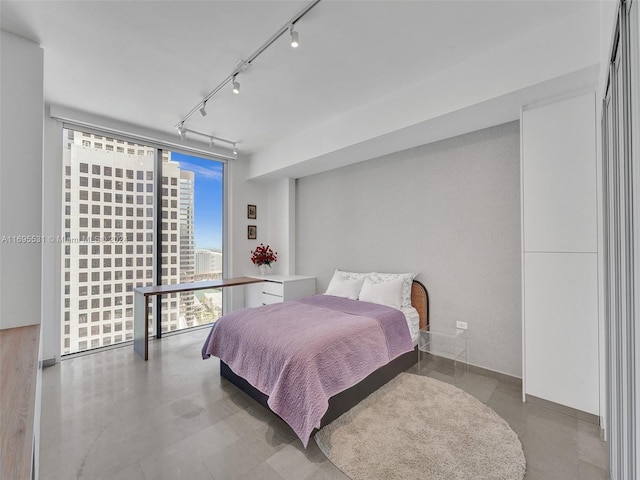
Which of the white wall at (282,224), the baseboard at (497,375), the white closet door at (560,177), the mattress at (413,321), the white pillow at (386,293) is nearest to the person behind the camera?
the white closet door at (560,177)

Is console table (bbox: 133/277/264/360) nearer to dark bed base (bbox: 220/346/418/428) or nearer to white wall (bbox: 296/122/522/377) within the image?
dark bed base (bbox: 220/346/418/428)

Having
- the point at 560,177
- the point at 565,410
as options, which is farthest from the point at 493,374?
the point at 560,177

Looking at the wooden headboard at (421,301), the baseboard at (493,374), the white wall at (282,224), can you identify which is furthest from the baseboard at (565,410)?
the white wall at (282,224)

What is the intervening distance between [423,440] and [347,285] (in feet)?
6.65

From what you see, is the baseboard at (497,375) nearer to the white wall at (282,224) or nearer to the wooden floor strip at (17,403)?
the white wall at (282,224)

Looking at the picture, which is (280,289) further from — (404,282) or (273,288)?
(404,282)

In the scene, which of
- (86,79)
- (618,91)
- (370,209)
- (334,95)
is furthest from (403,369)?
(86,79)

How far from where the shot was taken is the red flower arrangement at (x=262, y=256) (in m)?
4.92

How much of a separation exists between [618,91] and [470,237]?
194 centimetres

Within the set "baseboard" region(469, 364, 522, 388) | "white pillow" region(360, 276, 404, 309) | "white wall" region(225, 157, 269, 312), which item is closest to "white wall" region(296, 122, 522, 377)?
"baseboard" region(469, 364, 522, 388)

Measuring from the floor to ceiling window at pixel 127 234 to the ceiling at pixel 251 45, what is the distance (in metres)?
0.76

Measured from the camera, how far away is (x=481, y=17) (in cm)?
192

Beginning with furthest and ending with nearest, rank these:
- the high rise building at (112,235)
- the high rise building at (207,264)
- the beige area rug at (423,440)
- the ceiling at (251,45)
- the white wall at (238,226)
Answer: the white wall at (238,226)
the high rise building at (207,264)
the high rise building at (112,235)
the ceiling at (251,45)
the beige area rug at (423,440)

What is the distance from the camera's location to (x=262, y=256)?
16.1 feet
